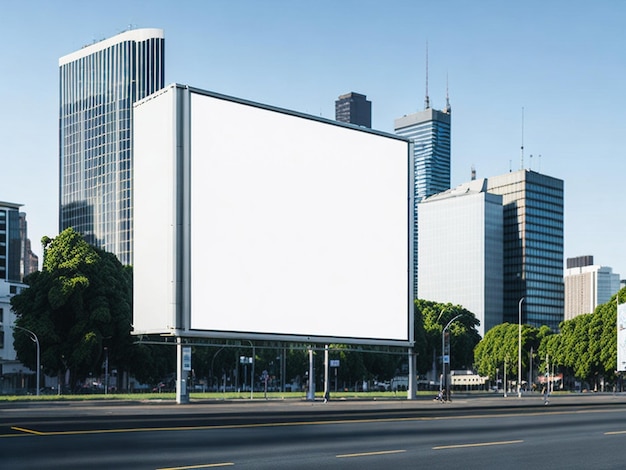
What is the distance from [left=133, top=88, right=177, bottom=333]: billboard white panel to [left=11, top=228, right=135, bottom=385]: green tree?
2208cm

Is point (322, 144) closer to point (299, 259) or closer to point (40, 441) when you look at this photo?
point (299, 259)

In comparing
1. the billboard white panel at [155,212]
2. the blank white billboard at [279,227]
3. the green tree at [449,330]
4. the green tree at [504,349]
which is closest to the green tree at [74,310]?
the billboard white panel at [155,212]

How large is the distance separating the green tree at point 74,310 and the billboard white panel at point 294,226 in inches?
1020

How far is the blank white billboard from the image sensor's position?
58.5 meters

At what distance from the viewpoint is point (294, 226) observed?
62469mm

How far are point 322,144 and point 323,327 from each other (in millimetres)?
12786

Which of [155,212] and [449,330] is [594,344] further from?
[155,212]

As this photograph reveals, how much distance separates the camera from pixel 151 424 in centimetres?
3391

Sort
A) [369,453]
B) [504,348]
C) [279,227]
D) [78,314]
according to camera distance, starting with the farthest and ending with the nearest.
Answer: [504,348], [78,314], [279,227], [369,453]

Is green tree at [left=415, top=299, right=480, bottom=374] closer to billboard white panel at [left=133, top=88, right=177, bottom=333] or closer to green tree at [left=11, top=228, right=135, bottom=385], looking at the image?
green tree at [left=11, top=228, right=135, bottom=385]

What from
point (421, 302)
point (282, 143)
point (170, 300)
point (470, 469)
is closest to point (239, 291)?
point (170, 300)

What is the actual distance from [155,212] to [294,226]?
9.41 m

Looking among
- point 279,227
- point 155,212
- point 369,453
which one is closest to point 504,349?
point 279,227

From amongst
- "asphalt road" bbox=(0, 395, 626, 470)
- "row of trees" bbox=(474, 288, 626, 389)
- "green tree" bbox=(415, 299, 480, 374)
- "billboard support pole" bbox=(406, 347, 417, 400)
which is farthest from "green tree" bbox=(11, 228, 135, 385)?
"green tree" bbox=(415, 299, 480, 374)
